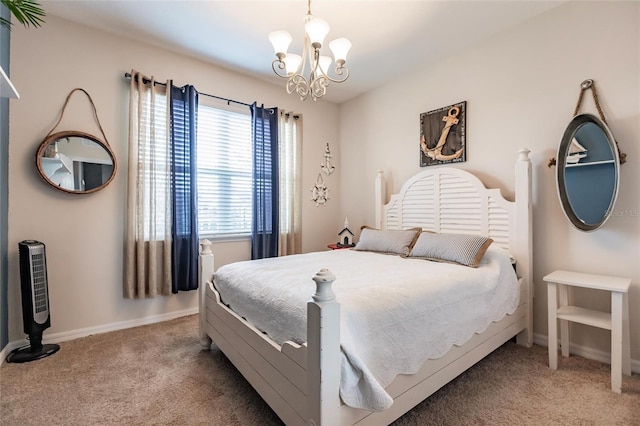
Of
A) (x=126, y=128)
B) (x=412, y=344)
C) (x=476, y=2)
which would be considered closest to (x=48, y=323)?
(x=126, y=128)

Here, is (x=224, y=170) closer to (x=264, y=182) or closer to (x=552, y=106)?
(x=264, y=182)

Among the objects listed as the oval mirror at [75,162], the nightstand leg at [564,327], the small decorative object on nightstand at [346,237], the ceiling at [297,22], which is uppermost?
the ceiling at [297,22]

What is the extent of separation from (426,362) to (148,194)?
8.80 feet

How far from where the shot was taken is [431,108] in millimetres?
3227

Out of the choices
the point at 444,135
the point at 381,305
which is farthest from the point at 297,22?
the point at 381,305

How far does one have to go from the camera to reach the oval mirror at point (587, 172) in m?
2.05

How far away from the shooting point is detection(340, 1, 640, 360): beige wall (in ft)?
6.72

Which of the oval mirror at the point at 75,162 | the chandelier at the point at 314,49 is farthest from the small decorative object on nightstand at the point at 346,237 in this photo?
the oval mirror at the point at 75,162

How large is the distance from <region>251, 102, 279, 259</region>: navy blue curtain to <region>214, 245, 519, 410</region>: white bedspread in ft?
3.94

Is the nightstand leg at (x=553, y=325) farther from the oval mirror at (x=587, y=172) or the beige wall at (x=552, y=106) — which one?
the oval mirror at (x=587, y=172)

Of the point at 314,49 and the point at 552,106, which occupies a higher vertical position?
the point at 314,49

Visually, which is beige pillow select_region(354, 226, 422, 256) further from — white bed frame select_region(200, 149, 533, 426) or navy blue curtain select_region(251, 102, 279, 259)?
navy blue curtain select_region(251, 102, 279, 259)

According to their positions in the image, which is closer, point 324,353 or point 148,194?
point 324,353

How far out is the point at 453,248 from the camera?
2.35 m
